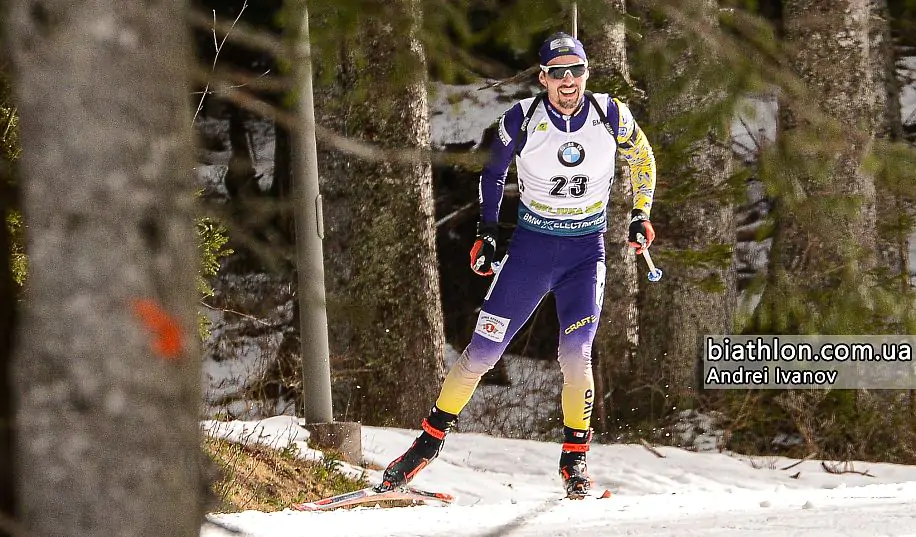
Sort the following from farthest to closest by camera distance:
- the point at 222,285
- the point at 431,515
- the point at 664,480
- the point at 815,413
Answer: the point at 222,285 → the point at 815,413 → the point at 664,480 → the point at 431,515

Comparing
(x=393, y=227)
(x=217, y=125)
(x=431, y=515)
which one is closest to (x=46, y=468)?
(x=431, y=515)

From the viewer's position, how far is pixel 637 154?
6.82 metres

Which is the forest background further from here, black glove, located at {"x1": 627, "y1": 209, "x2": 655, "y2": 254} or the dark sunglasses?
black glove, located at {"x1": 627, "y1": 209, "x2": 655, "y2": 254}

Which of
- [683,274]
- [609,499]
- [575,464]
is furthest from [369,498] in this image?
[683,274]

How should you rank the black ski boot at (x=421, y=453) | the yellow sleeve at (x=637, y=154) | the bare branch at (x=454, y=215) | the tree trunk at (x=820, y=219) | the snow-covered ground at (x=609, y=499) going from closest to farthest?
the tree trunk at (x=820, y=219) → the snow-covered ground at (x=609, y=499) → the yellow sleeve at (x=637, y=154) → the black ski boot at (x=421, y=453) → the bare branch at (x=454, y=215)

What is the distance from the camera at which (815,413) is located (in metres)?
10.6

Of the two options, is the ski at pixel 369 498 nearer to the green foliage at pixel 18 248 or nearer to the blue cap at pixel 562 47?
the green foliage at pixel 18 248

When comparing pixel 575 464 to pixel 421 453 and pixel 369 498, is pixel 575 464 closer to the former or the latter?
pixel 421 453

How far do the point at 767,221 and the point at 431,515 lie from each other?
2.04 metres

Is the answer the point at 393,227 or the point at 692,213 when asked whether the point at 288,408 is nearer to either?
the point at 393,227

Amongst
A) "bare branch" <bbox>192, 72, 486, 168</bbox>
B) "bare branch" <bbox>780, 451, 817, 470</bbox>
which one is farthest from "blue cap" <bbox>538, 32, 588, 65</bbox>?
"bare branch" <bbox>780, 451, 817, 470</bbox>

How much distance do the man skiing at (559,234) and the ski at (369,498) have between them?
0.09 m

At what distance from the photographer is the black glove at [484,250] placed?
6570 millimetres

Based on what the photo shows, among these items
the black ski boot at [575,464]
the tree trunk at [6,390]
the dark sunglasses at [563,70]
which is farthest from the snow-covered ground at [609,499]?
the dark sunglasses at [563,70]
